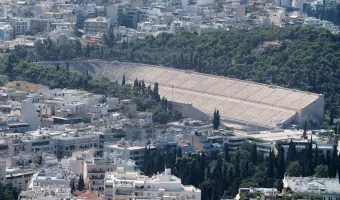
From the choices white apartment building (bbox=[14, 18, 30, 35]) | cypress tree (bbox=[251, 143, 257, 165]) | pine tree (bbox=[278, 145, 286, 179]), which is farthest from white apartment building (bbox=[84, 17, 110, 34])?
pine tree (bbox=[278, 145, 286, 179])

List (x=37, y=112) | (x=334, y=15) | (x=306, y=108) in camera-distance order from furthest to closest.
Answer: (x=334, y=15)
(x=306, y=108)
(x=37, y=112)

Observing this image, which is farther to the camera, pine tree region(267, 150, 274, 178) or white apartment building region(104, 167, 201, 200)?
pine tree region(267, 150, 274, 178)

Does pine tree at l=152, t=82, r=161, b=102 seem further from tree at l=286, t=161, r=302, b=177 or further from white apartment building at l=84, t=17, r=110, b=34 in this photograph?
white apartment building at l=84, t=17, r=110, b=34

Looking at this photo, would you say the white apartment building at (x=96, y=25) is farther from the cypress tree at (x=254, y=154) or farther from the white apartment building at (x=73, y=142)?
the cypress tree at (x=254, y=154)

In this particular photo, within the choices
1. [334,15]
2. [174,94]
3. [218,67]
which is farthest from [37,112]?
[334,15]

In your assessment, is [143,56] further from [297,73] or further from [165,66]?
[297,73]
